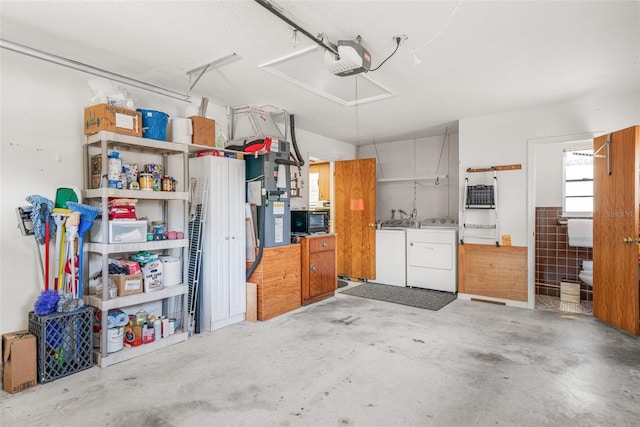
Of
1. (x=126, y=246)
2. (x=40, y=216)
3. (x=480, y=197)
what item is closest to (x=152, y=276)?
(x=126, y=246)

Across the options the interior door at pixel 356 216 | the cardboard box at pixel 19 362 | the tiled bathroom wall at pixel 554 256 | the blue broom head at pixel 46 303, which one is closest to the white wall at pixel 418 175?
the interior door at pixel 356 216

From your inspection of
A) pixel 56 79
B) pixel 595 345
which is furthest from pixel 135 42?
pixel 595 345

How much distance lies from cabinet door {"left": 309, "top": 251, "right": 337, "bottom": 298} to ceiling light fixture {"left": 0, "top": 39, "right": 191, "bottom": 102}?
2564mm

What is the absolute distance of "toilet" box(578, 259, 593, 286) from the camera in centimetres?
458

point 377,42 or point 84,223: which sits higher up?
point 377,42

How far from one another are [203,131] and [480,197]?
370 cm

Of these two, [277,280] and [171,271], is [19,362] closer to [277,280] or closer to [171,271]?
[171,271]

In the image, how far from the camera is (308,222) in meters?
4.75

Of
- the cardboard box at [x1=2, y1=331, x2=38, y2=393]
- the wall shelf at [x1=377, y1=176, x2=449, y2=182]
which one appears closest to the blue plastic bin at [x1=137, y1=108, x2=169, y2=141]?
the cardboard box at [x1=2, y1=331, x2=38, y2=393]

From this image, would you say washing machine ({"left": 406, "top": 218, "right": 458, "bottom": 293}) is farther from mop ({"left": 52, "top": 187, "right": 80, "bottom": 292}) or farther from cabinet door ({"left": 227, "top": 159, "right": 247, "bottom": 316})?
mop ({"left": 52, "top": 187, "right": 80, "bottom": 292})

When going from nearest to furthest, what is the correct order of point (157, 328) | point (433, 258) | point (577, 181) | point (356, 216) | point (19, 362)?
point (19, 362), point (157, 328), point (577, 181), point (433, 258), point (356, 216)

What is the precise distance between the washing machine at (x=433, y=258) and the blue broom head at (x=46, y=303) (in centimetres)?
461

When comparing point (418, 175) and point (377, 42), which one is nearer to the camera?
point (377, 42)

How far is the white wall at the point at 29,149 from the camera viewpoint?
8.91 feet
